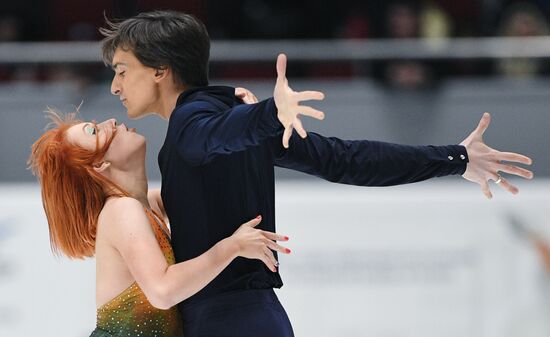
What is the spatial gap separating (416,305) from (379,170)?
252cm

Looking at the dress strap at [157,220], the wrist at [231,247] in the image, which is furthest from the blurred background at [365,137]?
the wrist at [231,247]

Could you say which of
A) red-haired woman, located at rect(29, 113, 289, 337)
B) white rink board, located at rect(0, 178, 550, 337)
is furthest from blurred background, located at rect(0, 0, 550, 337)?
red-haired woman, located at rect(29, 113, 289, 337)

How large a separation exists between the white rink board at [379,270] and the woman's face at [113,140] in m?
2.38

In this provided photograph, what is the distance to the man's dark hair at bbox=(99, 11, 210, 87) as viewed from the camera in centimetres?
291

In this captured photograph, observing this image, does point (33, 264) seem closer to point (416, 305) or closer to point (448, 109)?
point (416, 305)

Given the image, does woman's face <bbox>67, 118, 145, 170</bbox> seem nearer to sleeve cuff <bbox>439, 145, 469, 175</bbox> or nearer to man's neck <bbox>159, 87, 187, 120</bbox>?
man's neck <bbox>159, 87, 187, 120</bbox>

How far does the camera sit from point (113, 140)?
3.12 meters

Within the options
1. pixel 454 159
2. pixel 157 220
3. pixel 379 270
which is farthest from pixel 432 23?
pixel 157 220

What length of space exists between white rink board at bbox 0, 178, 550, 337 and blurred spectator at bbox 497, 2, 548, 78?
3.94 feet

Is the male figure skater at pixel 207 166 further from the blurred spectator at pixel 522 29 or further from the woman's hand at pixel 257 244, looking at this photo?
the blurred spectator at pixel 522 29

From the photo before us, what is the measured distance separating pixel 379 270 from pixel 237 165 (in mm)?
2728

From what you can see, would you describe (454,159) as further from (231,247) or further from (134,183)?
(134,183)

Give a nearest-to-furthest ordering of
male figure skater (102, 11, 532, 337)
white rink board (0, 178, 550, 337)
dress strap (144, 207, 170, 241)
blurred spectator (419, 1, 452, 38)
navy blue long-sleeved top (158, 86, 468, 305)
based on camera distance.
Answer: navy blue long-sleeved top (158, 86, 468, 305), male figure skater (102, 11, 532, 337), dress strap (144, 207, 170, 241), white rink board (0, 178, 550, 337), blurred spectator (419, 1, 452, 38)

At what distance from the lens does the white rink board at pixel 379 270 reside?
547 centimetres
